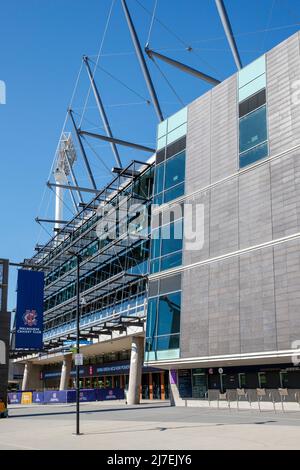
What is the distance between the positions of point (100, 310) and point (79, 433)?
33.8 metres

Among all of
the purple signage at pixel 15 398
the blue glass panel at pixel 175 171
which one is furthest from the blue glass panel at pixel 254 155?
the purple signage at pixel 15 398

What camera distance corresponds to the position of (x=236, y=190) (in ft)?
97.0

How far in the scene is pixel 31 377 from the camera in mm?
79375

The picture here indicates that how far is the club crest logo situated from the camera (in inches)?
1310

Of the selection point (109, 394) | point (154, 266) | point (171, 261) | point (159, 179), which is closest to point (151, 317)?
point (154, 266)

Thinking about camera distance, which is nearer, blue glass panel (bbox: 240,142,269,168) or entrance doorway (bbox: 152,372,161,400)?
blue glass panel (bbox: 240,142,269,168)

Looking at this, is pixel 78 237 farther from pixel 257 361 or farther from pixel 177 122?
pixel 257 361

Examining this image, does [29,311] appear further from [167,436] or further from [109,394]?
[167,436]

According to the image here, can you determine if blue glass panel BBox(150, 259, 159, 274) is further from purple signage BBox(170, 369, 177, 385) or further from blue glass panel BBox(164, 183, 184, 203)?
purple signage BBox(170, 369, 177, 385)

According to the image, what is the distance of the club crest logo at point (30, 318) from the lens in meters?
33.3

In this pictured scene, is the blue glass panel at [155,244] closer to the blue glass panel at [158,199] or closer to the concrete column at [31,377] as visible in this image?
the blue glass panel at [158,199]

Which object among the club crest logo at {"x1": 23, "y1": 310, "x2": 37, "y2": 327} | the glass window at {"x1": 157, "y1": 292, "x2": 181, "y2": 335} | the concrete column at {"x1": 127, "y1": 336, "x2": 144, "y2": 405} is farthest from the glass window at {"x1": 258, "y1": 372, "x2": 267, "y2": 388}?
the club crest logo at {"x1": 23, "y1": 310, "x2": 37, "y2": 327}

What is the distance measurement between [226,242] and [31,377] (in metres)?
58.8

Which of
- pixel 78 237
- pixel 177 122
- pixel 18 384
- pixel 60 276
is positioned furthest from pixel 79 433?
pixel 18 384
